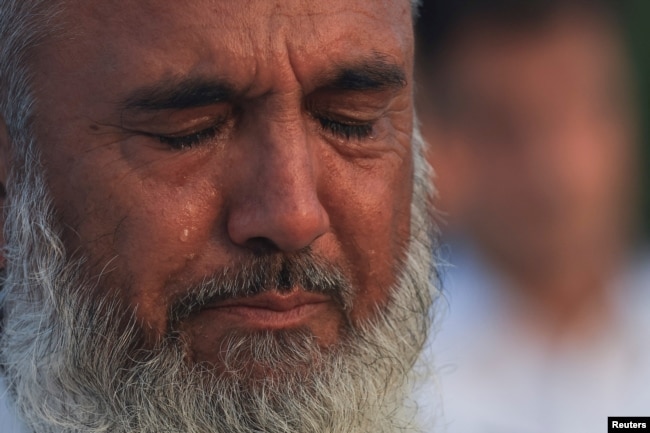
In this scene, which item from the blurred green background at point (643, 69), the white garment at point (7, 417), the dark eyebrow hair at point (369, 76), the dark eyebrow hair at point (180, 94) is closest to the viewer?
the dark eyebrow hair at point (180, 94)

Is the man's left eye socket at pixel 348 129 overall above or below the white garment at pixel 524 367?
above

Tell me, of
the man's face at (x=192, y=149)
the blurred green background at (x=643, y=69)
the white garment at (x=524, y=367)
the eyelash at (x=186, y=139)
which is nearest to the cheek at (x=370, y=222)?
the man's face at (x=192, y=149)

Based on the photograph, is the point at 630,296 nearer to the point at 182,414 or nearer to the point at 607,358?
the point at 607,358

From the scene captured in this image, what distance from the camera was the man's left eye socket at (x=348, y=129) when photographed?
216 cm

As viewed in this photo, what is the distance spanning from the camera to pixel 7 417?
2.34m

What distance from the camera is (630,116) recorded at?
4.26 meters

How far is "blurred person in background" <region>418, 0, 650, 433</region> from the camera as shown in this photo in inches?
152

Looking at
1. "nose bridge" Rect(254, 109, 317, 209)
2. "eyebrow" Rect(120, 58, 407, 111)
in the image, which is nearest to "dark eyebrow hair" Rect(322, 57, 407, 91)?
"nose bridge" Rect(254, 109, 317, 209)

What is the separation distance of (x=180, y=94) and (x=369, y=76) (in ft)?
1.34

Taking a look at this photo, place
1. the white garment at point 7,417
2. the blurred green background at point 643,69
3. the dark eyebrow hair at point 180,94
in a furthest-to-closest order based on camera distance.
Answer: the blurred green background at point 643,69 < the white garment at point 7,417 < the dark eyebrow hair at point 180,94

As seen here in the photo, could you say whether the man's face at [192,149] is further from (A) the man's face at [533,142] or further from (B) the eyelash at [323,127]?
(A) the man's face at [533,142]

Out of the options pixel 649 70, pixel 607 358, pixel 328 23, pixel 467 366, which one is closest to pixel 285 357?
pixel 328 23

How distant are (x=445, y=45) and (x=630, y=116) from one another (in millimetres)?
853

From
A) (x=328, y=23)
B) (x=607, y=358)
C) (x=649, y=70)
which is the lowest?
(x=607, y=358)
